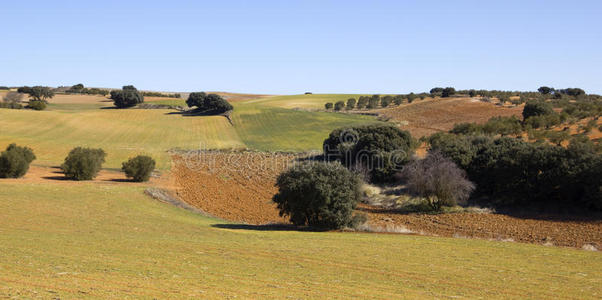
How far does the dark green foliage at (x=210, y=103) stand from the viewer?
4094 inches

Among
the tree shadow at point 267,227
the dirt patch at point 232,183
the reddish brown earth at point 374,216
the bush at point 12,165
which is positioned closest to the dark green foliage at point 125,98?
the dirt patch at point 232,183

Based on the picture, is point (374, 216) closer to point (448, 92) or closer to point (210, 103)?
point (210, 103)

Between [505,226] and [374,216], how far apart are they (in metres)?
9.39

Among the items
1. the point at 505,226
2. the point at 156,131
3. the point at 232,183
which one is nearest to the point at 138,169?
the point at 232,183

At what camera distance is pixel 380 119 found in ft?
308

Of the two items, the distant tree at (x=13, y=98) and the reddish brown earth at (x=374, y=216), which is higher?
the distant tree at (x=13, y=98)

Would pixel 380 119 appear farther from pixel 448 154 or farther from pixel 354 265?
pixel 354 265

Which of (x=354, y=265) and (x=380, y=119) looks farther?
(x=380, y=119)

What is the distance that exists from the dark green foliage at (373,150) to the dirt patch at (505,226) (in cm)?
1095

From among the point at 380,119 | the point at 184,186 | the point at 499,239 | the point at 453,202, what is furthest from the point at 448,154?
the point at 380,119

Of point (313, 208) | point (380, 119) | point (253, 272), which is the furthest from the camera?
point (380, 119)

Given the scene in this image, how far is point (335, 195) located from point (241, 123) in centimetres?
6709

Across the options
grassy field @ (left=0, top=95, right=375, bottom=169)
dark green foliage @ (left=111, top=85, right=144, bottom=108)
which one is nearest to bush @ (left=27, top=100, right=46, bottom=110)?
grassy field @ (left=0, top=95, right=375, bottom=169)

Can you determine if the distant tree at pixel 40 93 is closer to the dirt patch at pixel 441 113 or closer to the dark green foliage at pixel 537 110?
the dirt patch at pixel 441 113
